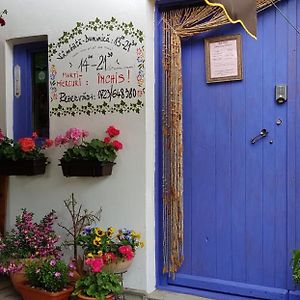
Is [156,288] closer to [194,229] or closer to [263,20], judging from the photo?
[194,229]

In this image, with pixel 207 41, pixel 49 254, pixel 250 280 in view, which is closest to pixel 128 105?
pixel 207 41

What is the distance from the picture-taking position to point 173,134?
11.4 ft

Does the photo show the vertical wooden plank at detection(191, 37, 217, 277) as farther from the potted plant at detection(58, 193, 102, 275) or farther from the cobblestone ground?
the cobblestone ground

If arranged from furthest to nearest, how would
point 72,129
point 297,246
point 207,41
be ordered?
point 72,129 → point 207,41 → point 297,246

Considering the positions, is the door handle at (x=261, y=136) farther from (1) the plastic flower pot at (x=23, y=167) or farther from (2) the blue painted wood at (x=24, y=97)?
(2) the blue painted wood at (x=24, y=97)

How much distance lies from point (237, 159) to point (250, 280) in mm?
879

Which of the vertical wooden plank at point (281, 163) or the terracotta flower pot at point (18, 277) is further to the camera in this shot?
the terracotta flower pot at point (18, 277)

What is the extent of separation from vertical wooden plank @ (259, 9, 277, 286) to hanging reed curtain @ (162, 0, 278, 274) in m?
0.53

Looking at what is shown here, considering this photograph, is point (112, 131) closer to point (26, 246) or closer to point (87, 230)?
point (87, 230)

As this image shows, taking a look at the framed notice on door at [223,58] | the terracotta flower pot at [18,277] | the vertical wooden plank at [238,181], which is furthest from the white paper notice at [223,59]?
the terracotta flower pot at [18,277]

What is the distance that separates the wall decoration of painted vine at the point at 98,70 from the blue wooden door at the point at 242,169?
396mm

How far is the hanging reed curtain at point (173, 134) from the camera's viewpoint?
346cm

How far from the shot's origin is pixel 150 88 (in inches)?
139

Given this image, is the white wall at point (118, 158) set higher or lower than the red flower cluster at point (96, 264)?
higher
